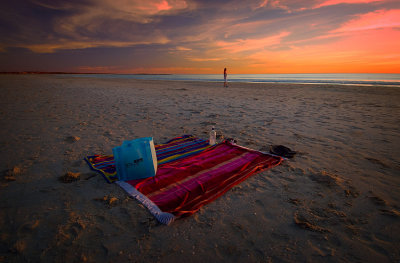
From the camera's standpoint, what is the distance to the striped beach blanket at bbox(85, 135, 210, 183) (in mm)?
3126

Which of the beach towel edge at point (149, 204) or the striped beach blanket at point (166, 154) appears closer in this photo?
the beach towel edge at point (149, 204)

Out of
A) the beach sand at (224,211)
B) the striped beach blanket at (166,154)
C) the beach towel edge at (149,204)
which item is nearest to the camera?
the beach sand at (224,211)

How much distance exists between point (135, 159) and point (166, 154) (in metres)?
1.07

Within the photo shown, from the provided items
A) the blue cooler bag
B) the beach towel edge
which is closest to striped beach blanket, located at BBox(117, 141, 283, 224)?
the beach towel edge

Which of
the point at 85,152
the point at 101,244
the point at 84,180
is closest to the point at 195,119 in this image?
the point at 85,152

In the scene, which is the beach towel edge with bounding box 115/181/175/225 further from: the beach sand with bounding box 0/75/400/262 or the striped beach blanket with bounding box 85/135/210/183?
the striped beach blanket with bounding box 85/135/210/183

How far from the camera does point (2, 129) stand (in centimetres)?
501

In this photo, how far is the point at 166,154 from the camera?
3.91m

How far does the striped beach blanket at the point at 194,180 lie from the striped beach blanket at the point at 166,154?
0.18 meters

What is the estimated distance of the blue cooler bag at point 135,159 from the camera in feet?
9.13

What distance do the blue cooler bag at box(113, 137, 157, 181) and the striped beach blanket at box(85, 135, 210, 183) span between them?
257 millimetres

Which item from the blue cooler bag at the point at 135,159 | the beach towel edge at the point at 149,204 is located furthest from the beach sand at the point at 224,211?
the blue cooler bag at the point at 135,159

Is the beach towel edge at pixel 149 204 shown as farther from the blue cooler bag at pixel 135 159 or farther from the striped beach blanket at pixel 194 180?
the blue cooler bag at pixel 135 159

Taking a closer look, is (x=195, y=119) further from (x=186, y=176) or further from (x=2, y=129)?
(x=2, y=129)
